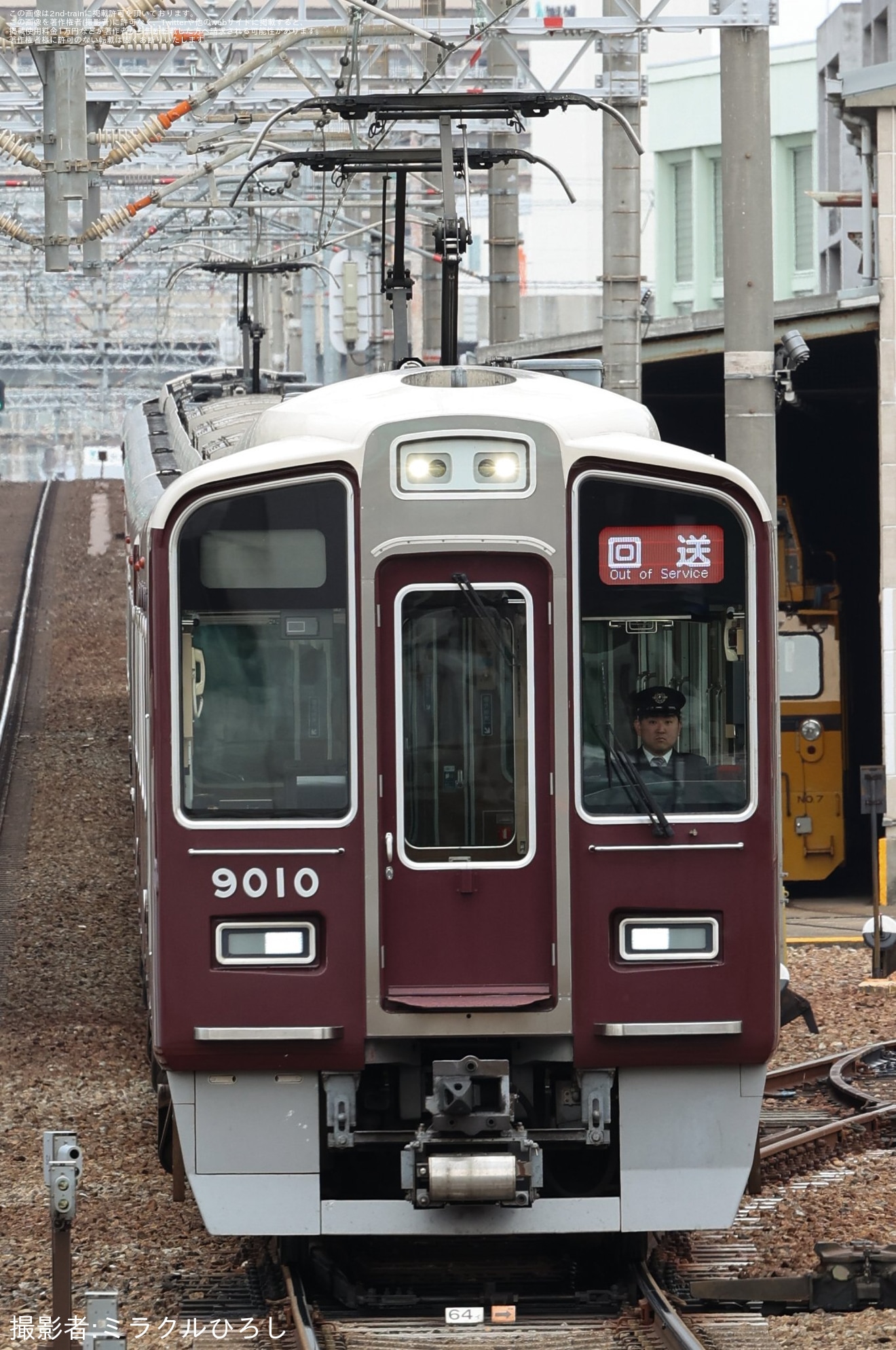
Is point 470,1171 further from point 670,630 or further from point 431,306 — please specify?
point 431,306

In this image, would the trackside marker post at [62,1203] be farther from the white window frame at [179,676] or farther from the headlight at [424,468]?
the headlight at [424,468]

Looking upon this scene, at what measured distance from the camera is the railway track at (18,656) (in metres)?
20.1

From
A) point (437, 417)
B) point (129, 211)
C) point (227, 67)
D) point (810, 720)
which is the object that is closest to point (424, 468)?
point (437, 417)

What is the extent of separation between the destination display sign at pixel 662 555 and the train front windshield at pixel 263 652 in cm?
80

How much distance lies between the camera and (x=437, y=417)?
6.66 meters

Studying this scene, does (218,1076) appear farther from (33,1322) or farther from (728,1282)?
(728,1282)

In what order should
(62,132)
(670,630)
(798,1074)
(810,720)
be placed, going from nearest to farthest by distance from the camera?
1. (670,630)
2. (798,1074)
3. (62,132)
4. (810,720)

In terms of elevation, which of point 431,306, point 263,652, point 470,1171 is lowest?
point 470,1171

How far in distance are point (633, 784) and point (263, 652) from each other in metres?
1.17

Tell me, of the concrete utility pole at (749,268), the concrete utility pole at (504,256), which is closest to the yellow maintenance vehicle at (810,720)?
the concrete utility pole at (504,256)

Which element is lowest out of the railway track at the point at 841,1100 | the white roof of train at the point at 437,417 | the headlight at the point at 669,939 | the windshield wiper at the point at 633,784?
the railway track at the point at 841,1100

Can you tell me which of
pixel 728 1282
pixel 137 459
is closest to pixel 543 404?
pixel 728 1282

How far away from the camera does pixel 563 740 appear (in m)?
6.58

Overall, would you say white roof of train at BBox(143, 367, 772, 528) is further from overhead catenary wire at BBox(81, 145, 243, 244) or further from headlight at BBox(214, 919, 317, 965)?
overhead catenary wire at BBox(81, 145, 243, 244)
